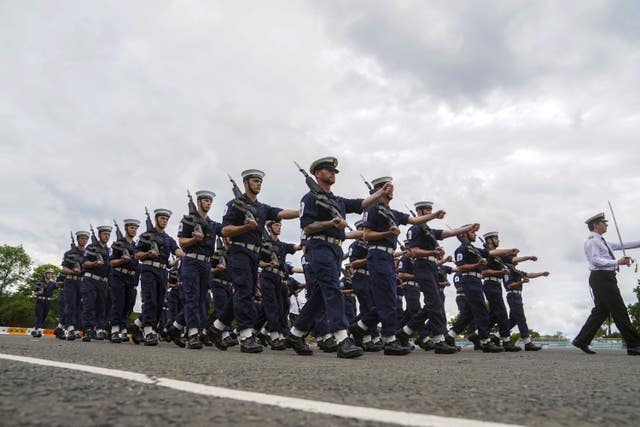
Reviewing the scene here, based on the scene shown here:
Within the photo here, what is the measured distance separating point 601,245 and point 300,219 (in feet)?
16.8

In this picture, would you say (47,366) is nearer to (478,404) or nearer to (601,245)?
(478,404)

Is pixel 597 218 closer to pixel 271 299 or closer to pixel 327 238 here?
pixel 327 238

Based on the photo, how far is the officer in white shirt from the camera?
7859 millimetres

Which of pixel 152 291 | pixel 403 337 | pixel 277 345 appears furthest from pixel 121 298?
pixel 403 337

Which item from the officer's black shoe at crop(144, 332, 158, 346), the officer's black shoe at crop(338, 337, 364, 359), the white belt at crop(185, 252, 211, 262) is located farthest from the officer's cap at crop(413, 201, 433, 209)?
the officer's black shoe at crop(144, 332, 158, 346)

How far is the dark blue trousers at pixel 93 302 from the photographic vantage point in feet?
38.3

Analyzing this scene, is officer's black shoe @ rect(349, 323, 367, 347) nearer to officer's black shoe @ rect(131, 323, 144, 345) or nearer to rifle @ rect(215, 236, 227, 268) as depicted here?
rifle @ rect(215, 236, 227, 268)

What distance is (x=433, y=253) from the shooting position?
28.4 ft

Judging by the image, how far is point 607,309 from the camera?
8.00m

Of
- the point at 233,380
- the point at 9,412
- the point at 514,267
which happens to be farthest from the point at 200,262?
the point at 514,267

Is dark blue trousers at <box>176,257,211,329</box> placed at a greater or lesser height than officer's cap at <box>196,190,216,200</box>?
lesser

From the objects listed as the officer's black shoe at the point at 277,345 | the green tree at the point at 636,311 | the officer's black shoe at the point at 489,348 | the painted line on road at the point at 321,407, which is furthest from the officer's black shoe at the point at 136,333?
the green tree at the point at 636,311

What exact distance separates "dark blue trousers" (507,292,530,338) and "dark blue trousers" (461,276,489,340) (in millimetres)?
1418

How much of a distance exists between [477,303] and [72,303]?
386 inches
